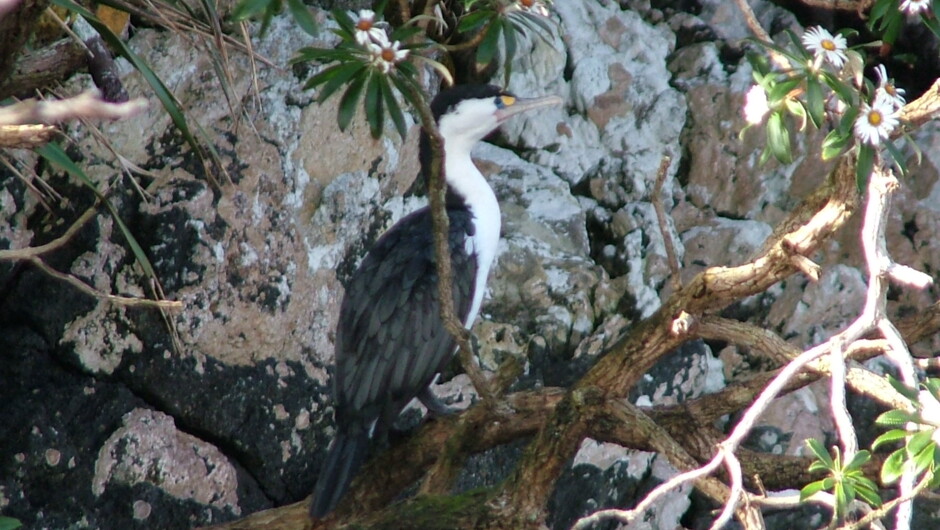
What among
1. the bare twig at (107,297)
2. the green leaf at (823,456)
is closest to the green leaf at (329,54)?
the bare twig at (107,297)

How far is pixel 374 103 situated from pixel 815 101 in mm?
793

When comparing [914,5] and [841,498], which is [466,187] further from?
[841,498]

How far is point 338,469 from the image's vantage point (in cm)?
228

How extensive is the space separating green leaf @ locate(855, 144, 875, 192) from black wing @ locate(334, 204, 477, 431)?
961 mm

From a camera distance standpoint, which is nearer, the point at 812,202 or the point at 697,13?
the point at 812,202

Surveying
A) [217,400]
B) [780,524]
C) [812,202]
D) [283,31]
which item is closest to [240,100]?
[283,31]

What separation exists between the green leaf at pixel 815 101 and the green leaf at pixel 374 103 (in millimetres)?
760

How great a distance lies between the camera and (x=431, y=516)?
1.98 m

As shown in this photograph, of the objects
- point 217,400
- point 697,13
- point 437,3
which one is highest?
point 437,3

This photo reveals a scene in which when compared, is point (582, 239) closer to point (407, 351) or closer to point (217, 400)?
point (407, 351)

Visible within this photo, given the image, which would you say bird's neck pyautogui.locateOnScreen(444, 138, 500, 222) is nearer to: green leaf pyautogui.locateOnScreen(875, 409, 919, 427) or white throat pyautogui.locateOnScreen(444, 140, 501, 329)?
white throat pyautogui.locateOnScreen(444, 140, 501, 329)

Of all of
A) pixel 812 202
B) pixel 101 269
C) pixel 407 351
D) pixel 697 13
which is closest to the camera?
pixel 812 202

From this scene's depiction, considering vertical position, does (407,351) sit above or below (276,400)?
above

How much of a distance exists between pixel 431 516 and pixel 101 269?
1102mm
